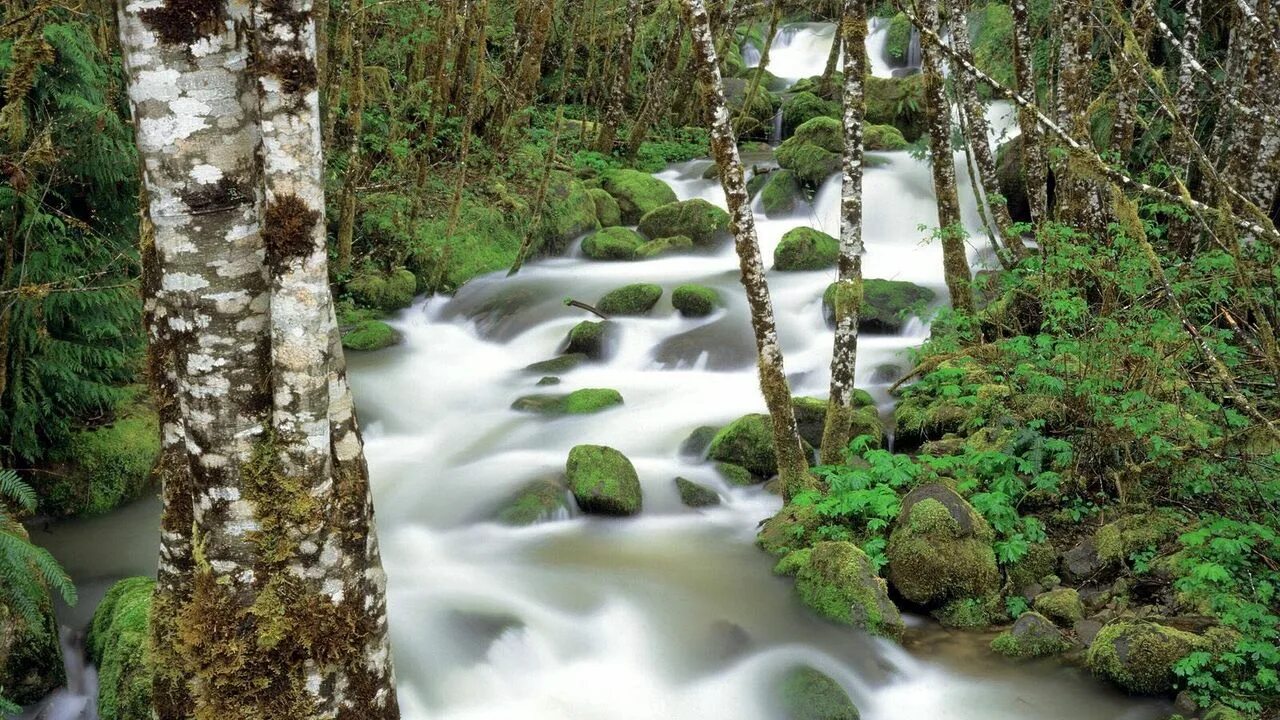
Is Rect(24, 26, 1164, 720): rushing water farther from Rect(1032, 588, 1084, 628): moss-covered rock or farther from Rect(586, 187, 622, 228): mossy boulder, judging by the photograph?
Rect(586, 187, 622, 228): mossy boulder

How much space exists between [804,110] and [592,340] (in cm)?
945

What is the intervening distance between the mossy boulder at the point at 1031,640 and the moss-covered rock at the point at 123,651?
5024 mm

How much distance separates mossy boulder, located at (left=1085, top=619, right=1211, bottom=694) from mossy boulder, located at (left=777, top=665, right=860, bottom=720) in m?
1.53

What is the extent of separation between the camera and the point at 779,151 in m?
16.3

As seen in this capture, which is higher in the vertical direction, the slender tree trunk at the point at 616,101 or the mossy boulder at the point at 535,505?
the slender tree trunk at the point at 616,101

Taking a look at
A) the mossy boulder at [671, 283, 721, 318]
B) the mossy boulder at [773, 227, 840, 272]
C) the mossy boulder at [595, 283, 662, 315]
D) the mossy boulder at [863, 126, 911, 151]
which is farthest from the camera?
the mossy boulder at [863, 126, 911, 151]

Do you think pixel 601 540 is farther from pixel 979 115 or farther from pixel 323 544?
pixel 979 115

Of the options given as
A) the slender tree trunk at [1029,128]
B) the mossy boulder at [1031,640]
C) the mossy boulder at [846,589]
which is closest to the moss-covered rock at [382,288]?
the mossy boulder at [846,589]

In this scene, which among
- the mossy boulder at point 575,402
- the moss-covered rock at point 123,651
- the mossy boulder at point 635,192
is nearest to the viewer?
the moss-covered rock at point 123,651

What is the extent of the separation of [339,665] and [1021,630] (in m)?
4.62

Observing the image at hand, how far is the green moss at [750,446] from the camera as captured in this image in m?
8.32

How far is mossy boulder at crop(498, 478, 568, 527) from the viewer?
7.71 meters

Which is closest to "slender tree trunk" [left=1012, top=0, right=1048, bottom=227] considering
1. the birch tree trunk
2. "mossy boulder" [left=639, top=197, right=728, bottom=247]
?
the birch tree trunk

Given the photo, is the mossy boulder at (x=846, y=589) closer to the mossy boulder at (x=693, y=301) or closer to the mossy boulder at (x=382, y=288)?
the mossy boulder at (x=693, y=301)
